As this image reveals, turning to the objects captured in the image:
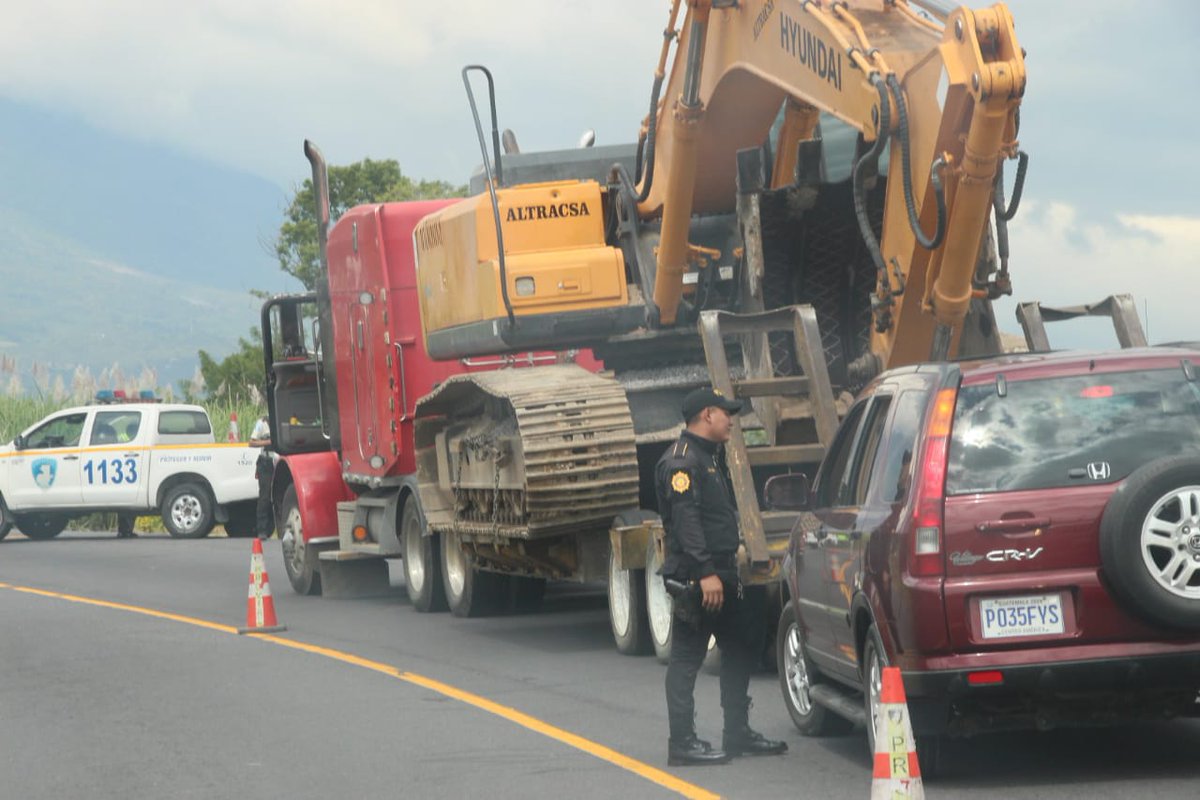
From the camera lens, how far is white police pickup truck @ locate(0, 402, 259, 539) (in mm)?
32969

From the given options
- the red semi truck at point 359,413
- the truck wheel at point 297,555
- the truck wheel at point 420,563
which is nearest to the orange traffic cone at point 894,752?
the red semi truck at point 359,413

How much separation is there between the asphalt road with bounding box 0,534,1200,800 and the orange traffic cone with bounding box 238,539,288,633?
22 cm

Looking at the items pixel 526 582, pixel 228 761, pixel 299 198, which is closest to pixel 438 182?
pixel 299 198

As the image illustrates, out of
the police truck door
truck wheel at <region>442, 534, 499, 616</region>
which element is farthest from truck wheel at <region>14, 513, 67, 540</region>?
truck wheel at <region>442, 534, 499, 616</region>

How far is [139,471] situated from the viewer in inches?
1299

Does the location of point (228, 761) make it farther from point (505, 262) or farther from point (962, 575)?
point (505, 262)

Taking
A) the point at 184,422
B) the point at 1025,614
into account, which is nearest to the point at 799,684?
the point at 1025,614

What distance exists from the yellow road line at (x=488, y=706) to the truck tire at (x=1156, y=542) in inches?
79.4

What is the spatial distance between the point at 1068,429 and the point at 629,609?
21.2ft

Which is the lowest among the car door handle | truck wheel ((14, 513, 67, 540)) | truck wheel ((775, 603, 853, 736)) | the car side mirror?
truck wheel ((775, 603, 853, 736))

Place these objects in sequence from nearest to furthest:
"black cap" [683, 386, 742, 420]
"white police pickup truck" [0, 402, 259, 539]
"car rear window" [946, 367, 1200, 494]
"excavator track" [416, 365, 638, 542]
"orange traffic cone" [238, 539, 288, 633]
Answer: "car rear window" [946, 367, 1200, 494], "black cap" [683, 386, 742, 420], "excavator track" [416, 365, 638, 542], "orange traffic cone" [238, 539, 288, 633], "white police pickup truck" [0, 402, 259, 539]

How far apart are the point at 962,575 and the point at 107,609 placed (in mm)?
13576

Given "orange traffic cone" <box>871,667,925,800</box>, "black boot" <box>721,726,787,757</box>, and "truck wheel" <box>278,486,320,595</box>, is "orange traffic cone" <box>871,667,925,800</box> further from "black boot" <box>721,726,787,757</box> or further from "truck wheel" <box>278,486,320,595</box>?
"truck wheel" <box>278,486,320,595</box>

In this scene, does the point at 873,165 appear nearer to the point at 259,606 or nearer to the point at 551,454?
the point at 551,454
